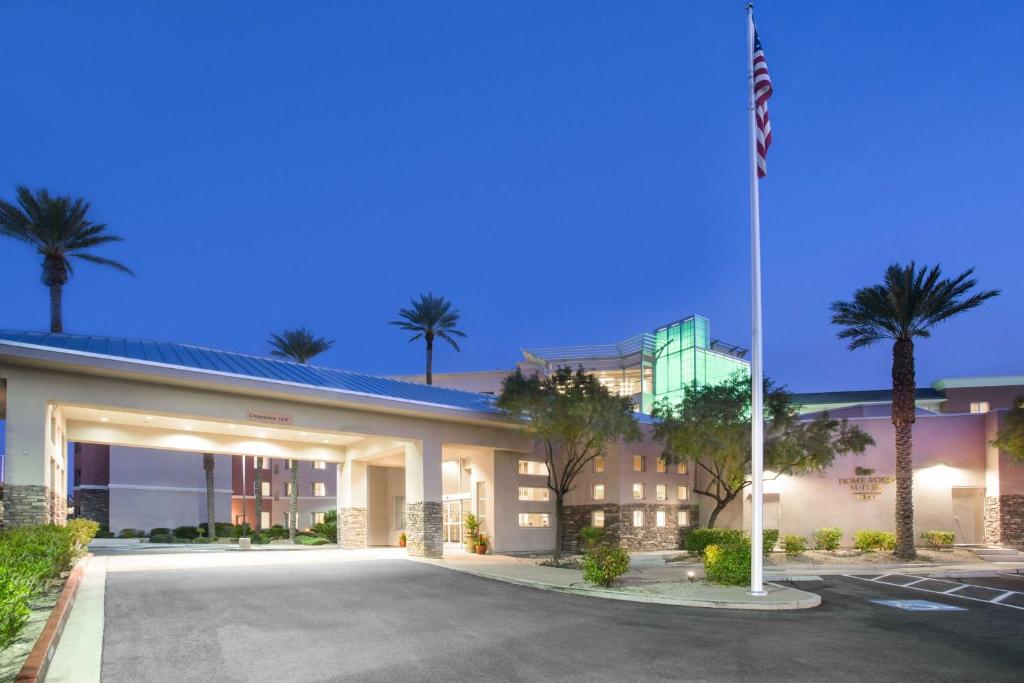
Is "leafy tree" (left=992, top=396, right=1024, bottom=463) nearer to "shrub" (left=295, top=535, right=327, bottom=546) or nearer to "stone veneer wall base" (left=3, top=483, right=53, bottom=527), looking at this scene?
"shrub" (left=295, top=535, right=327, bottom=546)

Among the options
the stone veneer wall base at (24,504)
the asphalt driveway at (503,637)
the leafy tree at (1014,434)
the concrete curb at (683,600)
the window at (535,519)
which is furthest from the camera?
the window at (535,519)

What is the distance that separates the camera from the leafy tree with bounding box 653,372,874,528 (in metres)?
29.0

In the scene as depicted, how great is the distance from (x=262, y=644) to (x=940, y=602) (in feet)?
49.3

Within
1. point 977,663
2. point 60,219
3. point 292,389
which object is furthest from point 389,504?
point 977,663

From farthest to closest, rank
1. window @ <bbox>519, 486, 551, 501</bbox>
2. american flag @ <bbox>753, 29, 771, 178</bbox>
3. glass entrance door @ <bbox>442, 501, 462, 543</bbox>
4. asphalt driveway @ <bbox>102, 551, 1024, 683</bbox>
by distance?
1. glass entrance door @ <bbox>442, 501, 462, 543</bbox>
2. window @ <bbox>519, 486, 551, 501</bbox>
3. american flag @ <bbox>753, 29, 771, 178</bbox>
4. asphalt driveway @ <bbox>102, 551, 1024, 683</bbox>

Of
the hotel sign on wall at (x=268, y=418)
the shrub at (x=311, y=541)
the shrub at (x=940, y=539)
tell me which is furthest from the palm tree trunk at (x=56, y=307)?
the shrub at (x=940, y=539)

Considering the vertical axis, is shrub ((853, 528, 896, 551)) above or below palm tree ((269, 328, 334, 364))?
below

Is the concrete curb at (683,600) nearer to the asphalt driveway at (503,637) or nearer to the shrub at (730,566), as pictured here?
the asphalt driveway at (503,637)

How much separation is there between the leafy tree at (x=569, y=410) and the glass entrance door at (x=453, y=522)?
748 cm

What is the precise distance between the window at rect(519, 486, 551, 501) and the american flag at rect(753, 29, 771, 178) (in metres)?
19.2

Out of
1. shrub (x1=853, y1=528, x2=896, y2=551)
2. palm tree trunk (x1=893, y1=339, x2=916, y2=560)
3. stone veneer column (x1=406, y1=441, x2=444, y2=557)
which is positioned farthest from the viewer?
shrub (x1=853, y1=528, x2=896, y2=551)

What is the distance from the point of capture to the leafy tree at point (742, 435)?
29.0m

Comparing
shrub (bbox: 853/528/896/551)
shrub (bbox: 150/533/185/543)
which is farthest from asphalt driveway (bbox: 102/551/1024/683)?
shrub (bbox: 150/533/185/543)

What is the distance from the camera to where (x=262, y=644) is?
11547 millimetres
